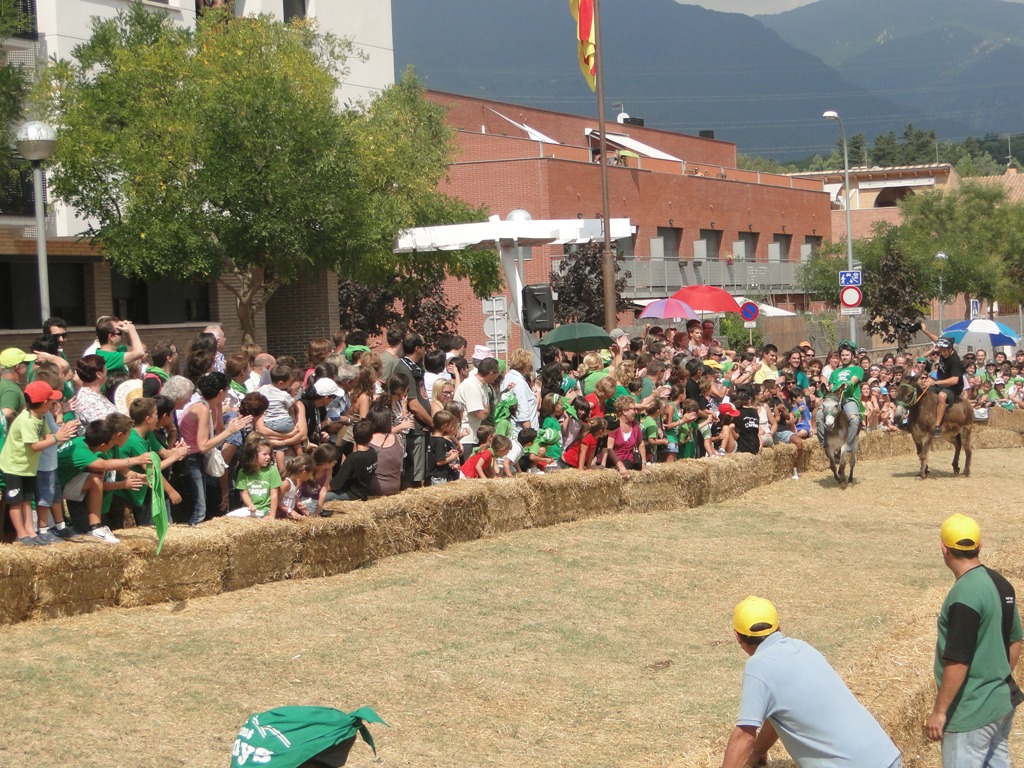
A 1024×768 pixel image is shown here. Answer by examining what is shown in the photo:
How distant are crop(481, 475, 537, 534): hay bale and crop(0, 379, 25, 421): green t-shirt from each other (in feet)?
15.2

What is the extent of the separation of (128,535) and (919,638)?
5.84 metres

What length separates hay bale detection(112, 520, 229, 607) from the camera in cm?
959

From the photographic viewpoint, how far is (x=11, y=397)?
9.44 meters

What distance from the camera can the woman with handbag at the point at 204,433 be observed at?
34.9ft

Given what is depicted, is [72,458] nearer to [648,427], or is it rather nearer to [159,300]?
[648,427]

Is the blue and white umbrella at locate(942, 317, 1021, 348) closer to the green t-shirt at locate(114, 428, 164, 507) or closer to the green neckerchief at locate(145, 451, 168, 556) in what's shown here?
the green t-shirt at locate(114, 428, 164, 507)

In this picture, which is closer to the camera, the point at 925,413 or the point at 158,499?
the point at 158,499

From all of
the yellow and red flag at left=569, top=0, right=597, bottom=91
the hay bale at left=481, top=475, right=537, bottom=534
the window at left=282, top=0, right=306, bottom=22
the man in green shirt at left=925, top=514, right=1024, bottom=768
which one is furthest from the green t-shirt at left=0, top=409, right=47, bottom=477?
the window at left=282, top=0, right=306, bottom=22

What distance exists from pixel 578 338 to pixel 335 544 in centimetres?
839

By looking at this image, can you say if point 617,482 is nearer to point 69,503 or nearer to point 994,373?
point 69,503

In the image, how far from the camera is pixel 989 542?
1517 cm

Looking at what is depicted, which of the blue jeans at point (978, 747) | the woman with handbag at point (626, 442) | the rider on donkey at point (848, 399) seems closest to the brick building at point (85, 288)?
the rider on donkey at point (848, 399)

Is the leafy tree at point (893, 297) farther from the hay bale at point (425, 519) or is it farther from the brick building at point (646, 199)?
the hay bale at point (425, 519)

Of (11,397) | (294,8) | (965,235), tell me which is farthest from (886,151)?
(11,397)
